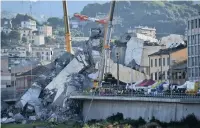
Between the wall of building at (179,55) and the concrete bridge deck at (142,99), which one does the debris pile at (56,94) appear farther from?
the wall of building at (179,55)

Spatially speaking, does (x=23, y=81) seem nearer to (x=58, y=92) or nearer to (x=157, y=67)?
(x=157, y=67)

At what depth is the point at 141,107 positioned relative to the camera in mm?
78688

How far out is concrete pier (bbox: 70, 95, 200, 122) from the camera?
7088 cm

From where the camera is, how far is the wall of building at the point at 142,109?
71.4m

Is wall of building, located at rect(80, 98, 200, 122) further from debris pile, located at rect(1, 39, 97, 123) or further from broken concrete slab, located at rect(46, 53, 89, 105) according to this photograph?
broken concrete slab, located at rect(46, 53, 89, 105)

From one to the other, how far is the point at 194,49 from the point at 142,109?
618 inches

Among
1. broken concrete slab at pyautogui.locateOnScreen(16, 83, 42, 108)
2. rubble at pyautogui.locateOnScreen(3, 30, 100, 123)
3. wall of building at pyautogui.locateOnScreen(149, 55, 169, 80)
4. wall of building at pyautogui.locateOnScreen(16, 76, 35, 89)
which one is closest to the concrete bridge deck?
rubble at pyautogui.locateOnScreen(3, 30, 100, 123)

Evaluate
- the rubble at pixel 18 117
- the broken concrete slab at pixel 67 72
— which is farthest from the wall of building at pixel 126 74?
the rubble at pixel 18 117

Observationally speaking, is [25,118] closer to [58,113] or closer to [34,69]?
[58,113]

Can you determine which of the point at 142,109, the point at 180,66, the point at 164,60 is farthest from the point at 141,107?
the point at 164,60

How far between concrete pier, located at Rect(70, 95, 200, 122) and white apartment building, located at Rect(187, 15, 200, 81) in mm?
10032

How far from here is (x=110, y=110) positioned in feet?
282

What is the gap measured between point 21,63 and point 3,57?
243 inches

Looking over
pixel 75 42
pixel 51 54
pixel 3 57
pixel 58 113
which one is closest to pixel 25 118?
pixel 58 113
